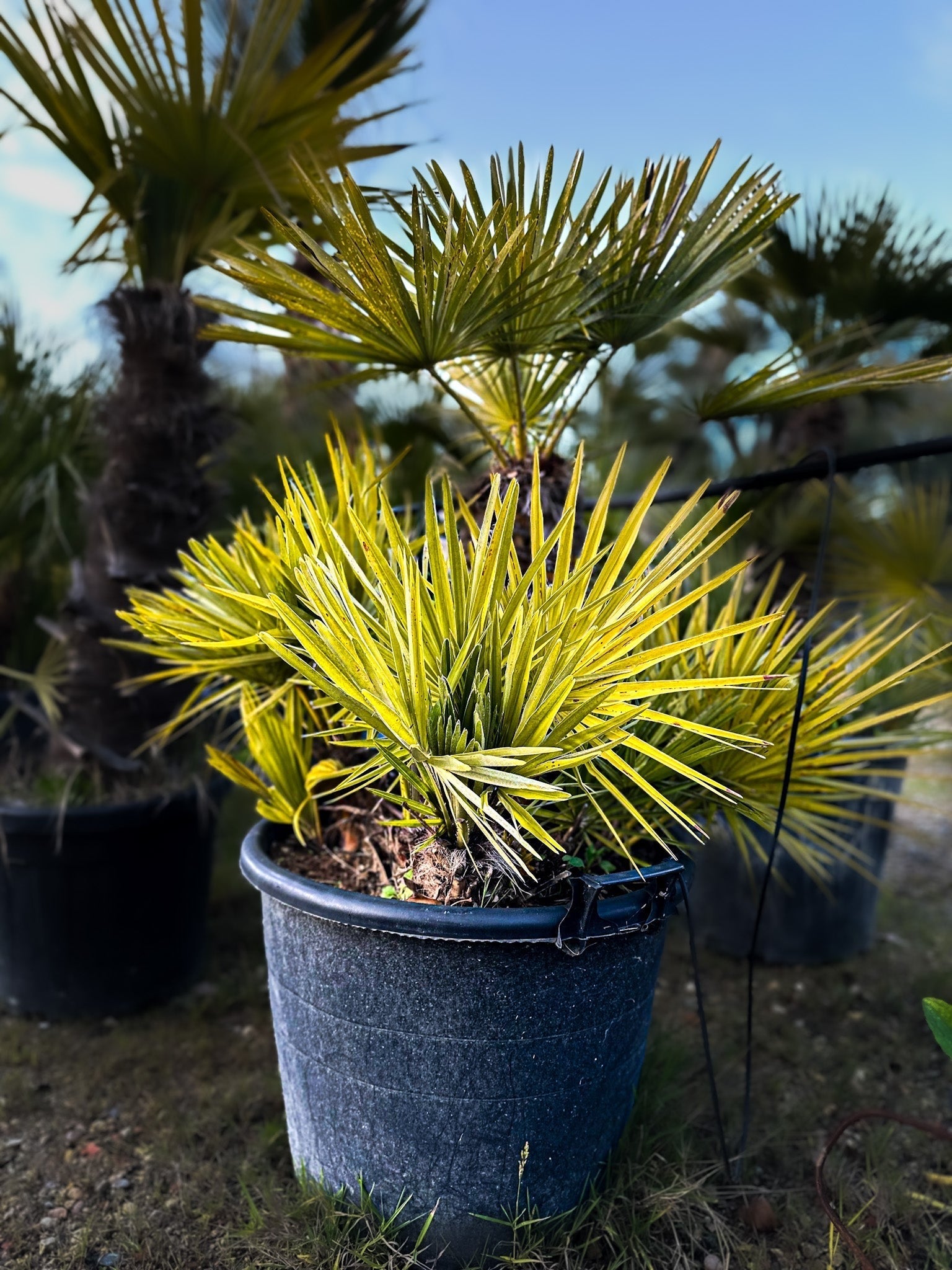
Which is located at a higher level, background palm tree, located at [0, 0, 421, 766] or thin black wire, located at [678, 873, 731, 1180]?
background palm tree, located at [0, 0, 421, 766]

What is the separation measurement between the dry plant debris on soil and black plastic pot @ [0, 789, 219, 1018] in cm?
5

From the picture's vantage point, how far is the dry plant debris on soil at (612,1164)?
3.94ft

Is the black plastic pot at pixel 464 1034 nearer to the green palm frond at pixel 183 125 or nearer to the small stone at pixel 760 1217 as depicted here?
the small stone at pixel 760 1217

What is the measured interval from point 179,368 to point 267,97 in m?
0.54

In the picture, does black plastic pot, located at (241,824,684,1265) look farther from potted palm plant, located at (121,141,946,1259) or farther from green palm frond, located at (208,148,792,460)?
green palm frond, located at (208,148,792,460)

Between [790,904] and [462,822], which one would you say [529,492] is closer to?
[462,822]

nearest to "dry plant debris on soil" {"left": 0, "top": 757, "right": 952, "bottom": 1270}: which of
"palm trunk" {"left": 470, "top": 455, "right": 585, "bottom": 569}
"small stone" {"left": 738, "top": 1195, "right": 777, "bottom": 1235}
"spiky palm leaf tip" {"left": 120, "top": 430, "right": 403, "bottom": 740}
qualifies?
"small stone" {"left": 738, "top": 1195, "right": 777, "bottom": 1235}

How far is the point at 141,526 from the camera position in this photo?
1.94m

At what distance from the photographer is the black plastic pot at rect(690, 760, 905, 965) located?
2.22 m

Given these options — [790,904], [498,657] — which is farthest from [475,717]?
[790,904]

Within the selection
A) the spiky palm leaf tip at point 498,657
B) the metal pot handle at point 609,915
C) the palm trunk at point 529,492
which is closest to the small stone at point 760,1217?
the metal pot handle at point 609,915

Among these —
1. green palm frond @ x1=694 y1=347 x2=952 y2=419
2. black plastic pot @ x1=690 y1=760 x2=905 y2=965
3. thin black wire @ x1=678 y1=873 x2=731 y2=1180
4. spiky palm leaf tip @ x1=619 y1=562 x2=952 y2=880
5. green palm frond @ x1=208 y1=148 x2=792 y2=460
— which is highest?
green palm frond @ x1=208 y1=148 x2=792 y2=460

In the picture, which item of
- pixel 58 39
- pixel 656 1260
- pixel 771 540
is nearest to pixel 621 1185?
pixel 656 1260

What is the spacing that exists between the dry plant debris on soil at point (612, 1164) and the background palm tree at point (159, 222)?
61 centimetres
